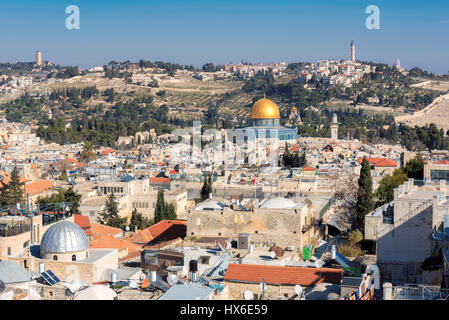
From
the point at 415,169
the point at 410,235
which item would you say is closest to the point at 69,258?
the point at 410,235

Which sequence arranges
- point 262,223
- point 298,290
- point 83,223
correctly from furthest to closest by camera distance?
1. point 83,223
2. point 262,223
3. point 298,290

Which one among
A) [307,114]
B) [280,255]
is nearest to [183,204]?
[280,255]

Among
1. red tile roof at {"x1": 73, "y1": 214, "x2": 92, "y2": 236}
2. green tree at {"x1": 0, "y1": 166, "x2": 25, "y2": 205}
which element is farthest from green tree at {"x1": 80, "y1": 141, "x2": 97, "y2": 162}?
red tile roof at {"x1": 73, "y1": 214, "x2": 92, "y2": 236}

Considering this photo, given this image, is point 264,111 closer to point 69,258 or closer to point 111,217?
point 111,217

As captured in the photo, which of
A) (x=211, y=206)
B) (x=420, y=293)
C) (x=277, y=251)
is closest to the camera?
(x=420, y=293)

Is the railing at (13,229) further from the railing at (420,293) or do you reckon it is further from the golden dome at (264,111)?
the golden dome at (264,111)

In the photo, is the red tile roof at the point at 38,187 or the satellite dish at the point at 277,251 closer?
the satellite dish at the point at 277,251

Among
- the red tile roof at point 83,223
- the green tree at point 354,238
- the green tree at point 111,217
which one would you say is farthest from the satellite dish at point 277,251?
the green tree at point 111,217
